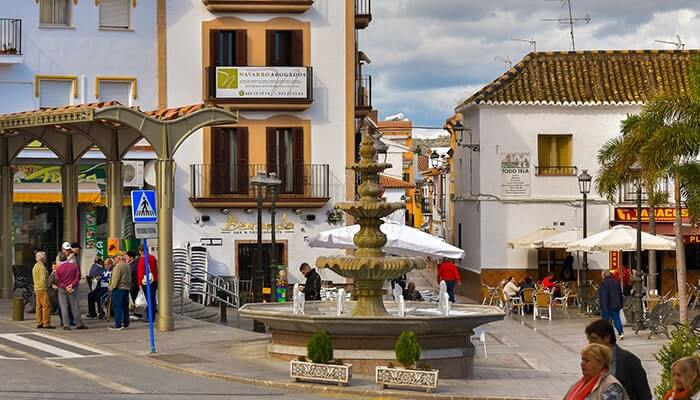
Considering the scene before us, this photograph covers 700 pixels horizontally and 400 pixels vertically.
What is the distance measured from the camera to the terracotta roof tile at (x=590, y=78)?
41562 millimetres

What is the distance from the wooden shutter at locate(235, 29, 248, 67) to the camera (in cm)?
3919

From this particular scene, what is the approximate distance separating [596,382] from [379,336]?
1115 cm

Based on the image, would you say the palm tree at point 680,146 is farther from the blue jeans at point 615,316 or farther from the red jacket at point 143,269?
the red jacket at point 143,269

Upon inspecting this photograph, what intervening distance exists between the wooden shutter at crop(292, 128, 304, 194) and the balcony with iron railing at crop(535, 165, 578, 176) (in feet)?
25.0

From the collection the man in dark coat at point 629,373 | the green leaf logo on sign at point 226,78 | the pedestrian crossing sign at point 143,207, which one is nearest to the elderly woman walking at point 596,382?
the man in dark coat at point 629,373

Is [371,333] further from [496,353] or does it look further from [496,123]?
[496,123]

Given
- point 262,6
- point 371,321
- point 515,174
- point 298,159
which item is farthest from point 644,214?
point 371,321

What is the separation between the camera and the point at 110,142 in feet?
95.0

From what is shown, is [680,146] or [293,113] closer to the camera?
[680,146]

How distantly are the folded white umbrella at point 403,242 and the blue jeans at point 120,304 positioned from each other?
552 cm

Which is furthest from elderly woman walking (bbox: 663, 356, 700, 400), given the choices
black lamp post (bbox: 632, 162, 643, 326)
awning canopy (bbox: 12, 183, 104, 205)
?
awning canopy (bbox: 12, 183, 104, 205)

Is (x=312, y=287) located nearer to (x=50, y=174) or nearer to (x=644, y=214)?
(x=50, y=174)

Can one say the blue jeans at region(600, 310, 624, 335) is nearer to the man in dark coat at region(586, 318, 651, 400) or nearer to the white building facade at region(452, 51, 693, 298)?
the white building facade at region(452, 51, 693, 298)

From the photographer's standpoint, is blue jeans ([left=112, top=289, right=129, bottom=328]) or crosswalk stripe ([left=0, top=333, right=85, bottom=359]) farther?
blue jeans ([left=112, top=289, right=129, bottom=328])
